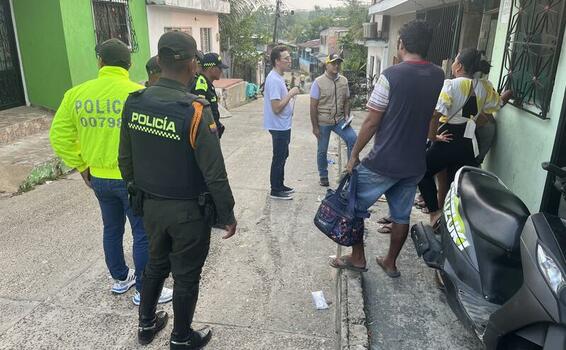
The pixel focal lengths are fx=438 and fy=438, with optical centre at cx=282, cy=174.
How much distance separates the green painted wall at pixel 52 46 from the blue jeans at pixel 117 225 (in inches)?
191

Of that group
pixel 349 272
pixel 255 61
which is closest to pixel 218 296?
pixel 349 272

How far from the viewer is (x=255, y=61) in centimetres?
2317

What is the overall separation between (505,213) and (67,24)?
6.94 m

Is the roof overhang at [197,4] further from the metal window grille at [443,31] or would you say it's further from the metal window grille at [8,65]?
the metal window grille at [443,31]

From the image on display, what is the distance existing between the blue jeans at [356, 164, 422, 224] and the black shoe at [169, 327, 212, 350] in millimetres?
1313

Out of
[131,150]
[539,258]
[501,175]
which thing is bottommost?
[501,175]

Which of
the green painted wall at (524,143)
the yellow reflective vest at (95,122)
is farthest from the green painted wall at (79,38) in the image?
the green painted wall at (524,143)

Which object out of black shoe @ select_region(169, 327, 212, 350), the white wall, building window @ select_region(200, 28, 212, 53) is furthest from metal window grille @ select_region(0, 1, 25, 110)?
building window @ select_region(200, 28, 212, 53)

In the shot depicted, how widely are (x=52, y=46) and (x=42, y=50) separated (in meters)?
0.22

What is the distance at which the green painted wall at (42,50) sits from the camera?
264 inches

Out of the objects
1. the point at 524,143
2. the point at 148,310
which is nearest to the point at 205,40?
the point at 524,143

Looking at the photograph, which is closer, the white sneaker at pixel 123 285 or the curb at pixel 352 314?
the curb at pixel 352 314

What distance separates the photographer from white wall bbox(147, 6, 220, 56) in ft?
34.7

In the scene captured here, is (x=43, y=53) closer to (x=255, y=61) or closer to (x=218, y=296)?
(x=218, y=296)
